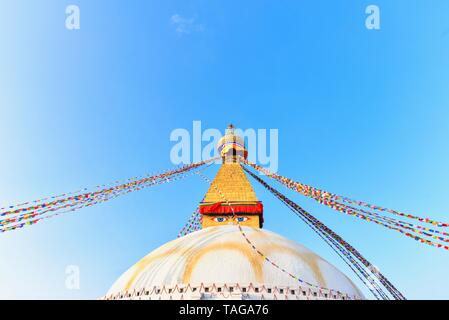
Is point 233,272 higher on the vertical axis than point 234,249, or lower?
lower

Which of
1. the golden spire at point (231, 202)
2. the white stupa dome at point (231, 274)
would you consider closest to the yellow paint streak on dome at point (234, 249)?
the white stupa dome at point (231, 274)

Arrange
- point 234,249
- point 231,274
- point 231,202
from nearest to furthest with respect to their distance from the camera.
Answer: point 231,274 < point 234,249 < point 231,202

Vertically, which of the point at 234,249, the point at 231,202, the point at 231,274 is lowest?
the point at 231,202

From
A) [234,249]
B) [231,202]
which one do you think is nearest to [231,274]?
[234,249]

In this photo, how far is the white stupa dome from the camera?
6.23 meters

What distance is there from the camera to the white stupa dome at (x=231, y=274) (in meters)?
6.23

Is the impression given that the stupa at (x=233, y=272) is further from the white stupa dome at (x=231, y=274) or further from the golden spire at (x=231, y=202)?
the golden spire at (x=231, y=202)

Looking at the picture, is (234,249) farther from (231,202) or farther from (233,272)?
(231,202)

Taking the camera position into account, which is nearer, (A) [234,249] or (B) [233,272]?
(B) [233,272]

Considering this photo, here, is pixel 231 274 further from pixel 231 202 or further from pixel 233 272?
pixel 231 202

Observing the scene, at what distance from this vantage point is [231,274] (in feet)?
21.1

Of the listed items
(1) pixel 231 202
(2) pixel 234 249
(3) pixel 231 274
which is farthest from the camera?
(1) pixel 231 202

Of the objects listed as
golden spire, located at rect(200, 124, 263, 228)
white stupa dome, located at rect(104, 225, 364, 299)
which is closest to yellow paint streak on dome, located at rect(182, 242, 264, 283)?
white stupa dome, located at rect(104, 225, 364, 299)
